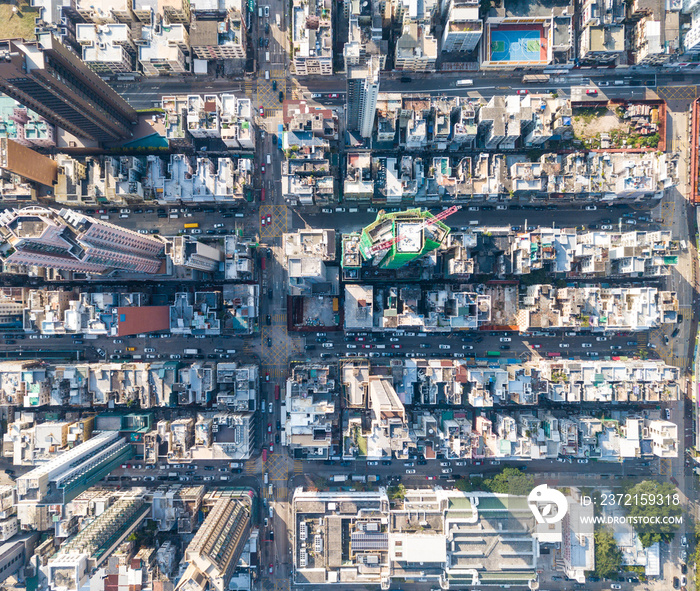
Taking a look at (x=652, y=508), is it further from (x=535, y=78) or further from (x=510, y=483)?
(x=535, y=78)

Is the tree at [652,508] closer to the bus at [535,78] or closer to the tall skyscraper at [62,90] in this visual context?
the bus at [535,78]

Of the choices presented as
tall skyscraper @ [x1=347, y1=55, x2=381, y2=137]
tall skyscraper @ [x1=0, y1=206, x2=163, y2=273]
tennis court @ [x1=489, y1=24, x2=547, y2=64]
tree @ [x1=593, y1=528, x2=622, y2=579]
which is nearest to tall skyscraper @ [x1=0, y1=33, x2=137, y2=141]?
tall skyscraper @ [x1=0, y1=206, x2=163, y2=273]

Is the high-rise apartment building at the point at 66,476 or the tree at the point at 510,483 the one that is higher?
the high-rise apartment building at the point at 66,476

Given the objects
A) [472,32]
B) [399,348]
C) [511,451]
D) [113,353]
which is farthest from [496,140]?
[113,353]

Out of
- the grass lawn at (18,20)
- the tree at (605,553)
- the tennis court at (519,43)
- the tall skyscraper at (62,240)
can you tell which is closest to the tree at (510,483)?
the tree at (605,553)

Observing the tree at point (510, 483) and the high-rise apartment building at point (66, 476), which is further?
the tree at point (510, 483)

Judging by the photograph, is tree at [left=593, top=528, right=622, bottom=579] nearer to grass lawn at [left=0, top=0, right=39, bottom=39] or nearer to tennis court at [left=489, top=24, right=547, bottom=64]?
tennis court at [left=489, top=24, right=547, bottom=64]

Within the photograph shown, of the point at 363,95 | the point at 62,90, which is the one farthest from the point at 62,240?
the point at 363,95
